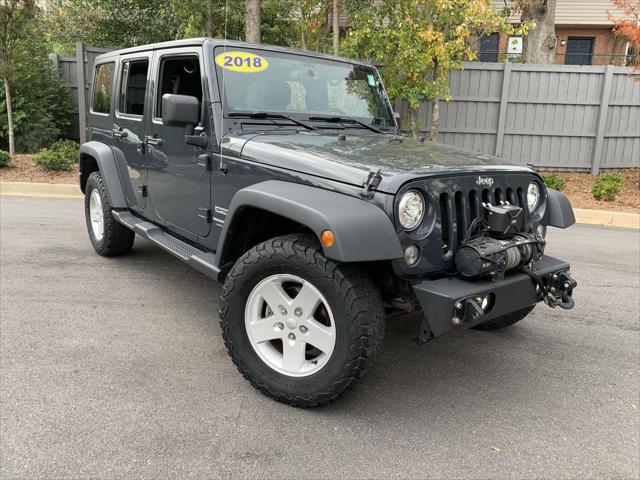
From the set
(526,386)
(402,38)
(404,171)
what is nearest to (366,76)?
(404,171)

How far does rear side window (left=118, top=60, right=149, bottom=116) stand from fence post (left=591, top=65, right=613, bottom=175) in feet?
33.7

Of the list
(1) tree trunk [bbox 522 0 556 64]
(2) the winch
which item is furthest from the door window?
(1) tree trunk [bbox 522 0 556 64]

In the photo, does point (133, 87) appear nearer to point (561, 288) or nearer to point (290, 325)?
point (290, 325)

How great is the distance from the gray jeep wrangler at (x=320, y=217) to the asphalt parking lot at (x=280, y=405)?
284mm

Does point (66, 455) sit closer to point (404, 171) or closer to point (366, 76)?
point (404, 171)

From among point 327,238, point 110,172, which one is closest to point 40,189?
point 110,172

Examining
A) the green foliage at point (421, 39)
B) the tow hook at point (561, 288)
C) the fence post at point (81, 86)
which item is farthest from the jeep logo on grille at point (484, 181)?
the fence post at point (81, 86)

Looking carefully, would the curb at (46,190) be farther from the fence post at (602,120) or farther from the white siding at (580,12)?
the white siding at (580,12)

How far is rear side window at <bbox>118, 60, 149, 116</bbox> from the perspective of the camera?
4.50 metres

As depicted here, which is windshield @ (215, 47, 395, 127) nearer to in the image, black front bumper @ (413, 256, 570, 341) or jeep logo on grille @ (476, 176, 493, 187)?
jeep logo on grille @ (476, 176, 493, 187)

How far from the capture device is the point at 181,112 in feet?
11.0

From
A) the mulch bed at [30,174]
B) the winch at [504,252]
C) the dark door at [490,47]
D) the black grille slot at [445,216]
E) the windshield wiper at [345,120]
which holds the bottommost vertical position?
the mulch bed at [30,174]

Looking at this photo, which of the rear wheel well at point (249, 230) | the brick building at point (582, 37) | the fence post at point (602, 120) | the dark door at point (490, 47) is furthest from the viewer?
the dark door at point (490, 47)

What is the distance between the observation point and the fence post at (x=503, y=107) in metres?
11.5
